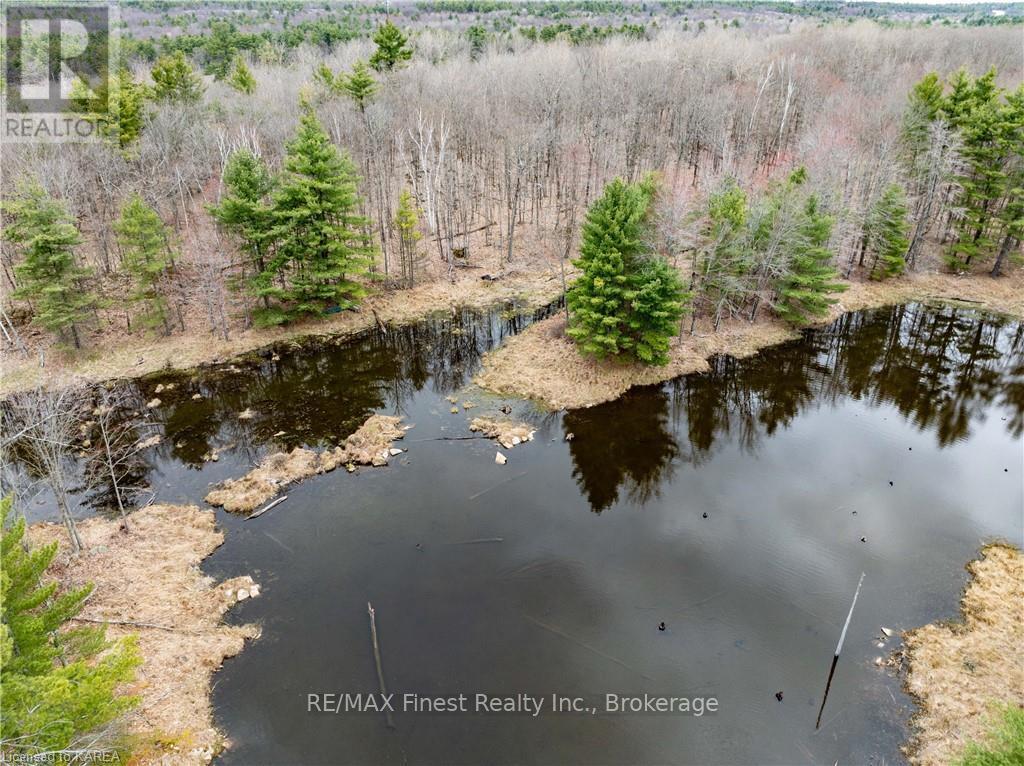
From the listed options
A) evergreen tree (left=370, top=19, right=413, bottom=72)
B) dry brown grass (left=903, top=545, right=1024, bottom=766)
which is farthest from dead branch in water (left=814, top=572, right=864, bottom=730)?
evergreen tree (left=370, top=19, right=413, bottom=72)

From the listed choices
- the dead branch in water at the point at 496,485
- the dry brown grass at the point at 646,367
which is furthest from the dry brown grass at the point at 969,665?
the dry brown grass at the point at 646,367

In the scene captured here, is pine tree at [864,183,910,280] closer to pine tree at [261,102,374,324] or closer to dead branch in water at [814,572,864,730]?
dead branch in water at [814,572,864,730]

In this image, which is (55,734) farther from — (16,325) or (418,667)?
(16,325)

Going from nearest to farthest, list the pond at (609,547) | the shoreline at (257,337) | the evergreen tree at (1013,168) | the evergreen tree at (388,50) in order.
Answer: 1. the pond at (609,547)
2. the shoreline at (257,337)
3. the evergreen tree at (1013,168)
4. the evergreen tree at (388,50)

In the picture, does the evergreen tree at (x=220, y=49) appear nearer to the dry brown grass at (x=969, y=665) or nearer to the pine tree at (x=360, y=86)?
A: the pine tree at (x=360, y=86)

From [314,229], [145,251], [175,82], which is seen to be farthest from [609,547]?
[175,82]
